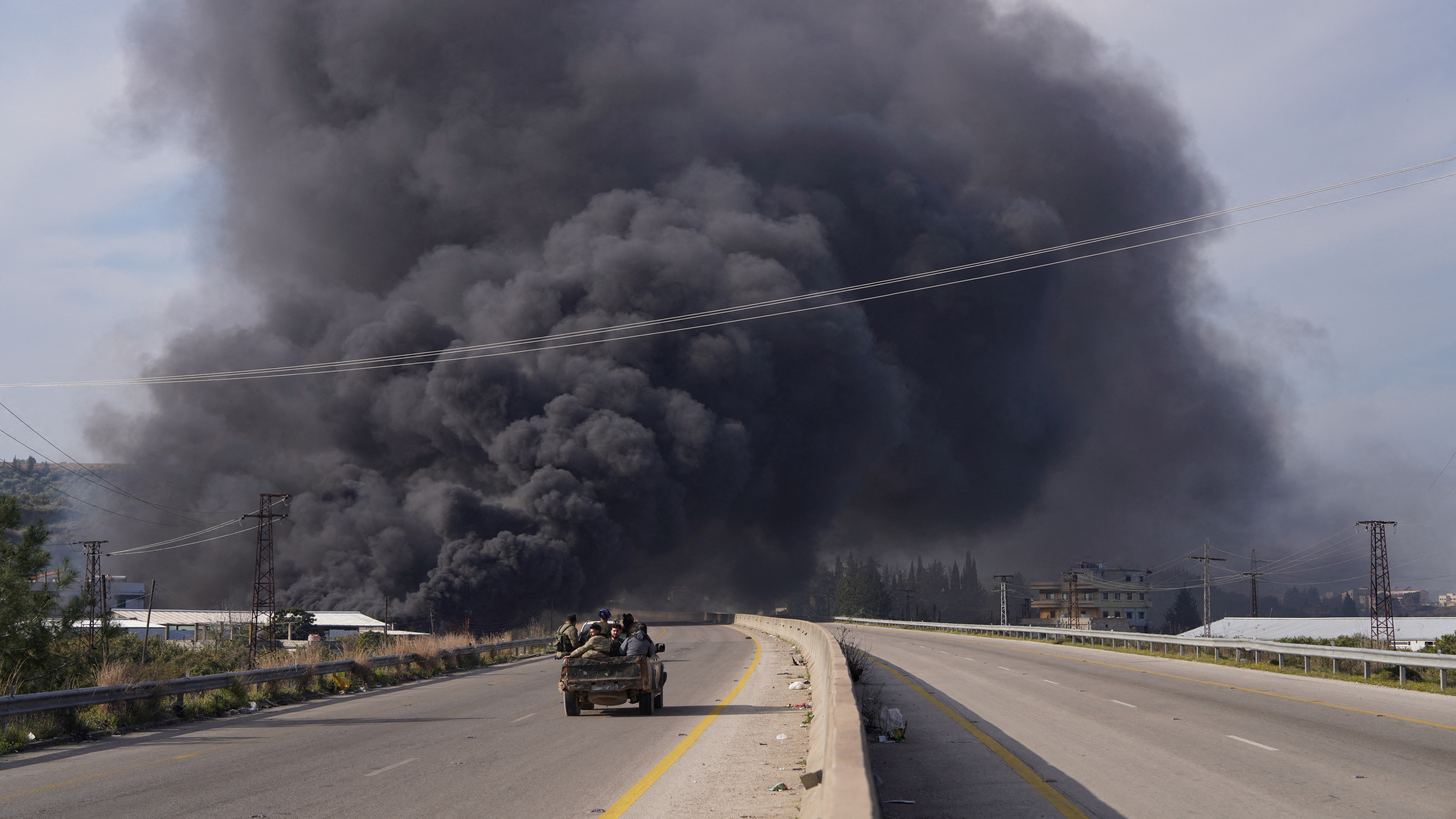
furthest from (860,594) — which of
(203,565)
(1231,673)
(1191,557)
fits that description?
(1231,673)

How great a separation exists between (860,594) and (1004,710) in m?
169

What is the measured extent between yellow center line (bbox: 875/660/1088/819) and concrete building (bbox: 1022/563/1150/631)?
146 meters

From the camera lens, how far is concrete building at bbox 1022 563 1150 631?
162 metres

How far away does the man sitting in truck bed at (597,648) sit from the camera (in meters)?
17.4

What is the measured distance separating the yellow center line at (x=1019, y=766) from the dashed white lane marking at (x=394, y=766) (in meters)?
3.08

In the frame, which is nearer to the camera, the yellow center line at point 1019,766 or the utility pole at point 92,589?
the yellow center line at point 1019,766

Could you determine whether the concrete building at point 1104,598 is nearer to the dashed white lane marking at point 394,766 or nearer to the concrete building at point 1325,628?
the concrete building at point 1325,628

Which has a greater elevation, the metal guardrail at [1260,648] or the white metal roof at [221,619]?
the metal guardrail at [1260,648]

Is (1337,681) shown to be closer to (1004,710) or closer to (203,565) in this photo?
(1004,710)

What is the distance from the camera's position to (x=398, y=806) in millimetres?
9555

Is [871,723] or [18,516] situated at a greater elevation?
[18,516]

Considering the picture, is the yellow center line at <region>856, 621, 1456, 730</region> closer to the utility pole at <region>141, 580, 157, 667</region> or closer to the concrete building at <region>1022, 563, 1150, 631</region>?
the utility pole at <region>141, 580, 157, 667</region>

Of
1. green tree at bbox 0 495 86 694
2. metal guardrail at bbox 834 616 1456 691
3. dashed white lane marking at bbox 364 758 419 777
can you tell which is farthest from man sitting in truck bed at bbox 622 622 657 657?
metal guardrail at bbox 834 616 1456 691

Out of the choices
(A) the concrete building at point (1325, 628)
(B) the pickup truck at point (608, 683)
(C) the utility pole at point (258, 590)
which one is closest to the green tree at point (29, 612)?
(C) the utility pole at point (258, 590)
